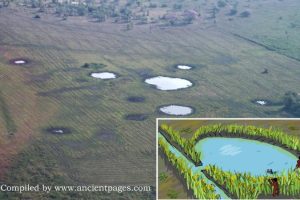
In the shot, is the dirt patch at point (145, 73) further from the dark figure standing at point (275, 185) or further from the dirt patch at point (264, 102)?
the dark figure standing at point (275, 185)

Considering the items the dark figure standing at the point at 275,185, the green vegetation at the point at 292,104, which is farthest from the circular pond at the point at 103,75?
the dark figure standing at the point at 275,185

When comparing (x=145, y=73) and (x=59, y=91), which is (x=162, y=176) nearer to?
(x=59, y=91)

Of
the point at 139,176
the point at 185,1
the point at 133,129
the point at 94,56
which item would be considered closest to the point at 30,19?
the point at 94,56

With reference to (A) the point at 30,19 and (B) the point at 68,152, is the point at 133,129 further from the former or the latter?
(A) the point at 30,19

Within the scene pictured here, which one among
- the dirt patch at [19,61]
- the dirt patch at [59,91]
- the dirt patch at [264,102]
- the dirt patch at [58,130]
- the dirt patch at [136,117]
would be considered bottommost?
the dirt patch at [58,130]

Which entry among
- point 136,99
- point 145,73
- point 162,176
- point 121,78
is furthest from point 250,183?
point 145,73

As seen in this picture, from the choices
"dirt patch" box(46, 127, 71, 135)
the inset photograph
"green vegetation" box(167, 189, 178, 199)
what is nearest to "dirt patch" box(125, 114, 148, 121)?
the inset photograph
